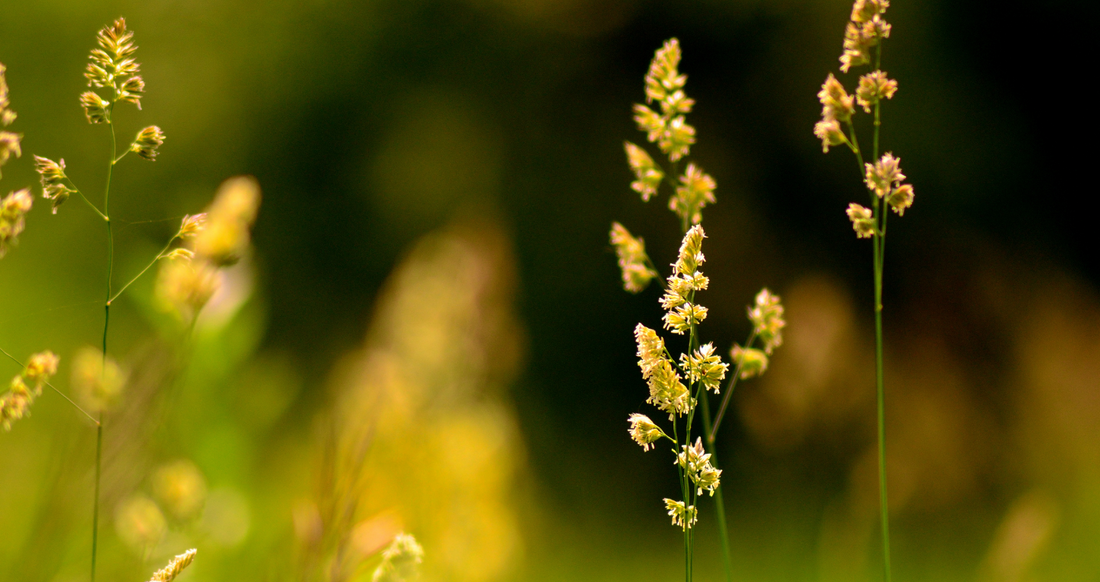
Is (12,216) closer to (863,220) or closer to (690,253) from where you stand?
(690,253)

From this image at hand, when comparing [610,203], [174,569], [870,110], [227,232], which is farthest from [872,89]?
[610,203]

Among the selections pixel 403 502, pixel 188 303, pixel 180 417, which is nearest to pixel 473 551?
pixel 403 502

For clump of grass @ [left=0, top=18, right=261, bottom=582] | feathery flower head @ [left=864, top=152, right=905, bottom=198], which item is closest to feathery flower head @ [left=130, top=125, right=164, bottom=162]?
clump of grass @ [left=0, top=18, right=261, bottom=582]

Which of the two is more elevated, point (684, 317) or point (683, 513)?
point (684, 317)

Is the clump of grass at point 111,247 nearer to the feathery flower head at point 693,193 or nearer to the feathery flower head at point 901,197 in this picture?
the feathery flower head at point 693,193

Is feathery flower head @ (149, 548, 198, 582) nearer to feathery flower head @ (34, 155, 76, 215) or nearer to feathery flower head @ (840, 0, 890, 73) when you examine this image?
feathery flower head @ (34, 155, 76, 215)

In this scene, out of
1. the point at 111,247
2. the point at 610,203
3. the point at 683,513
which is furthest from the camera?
the point at 610,203
